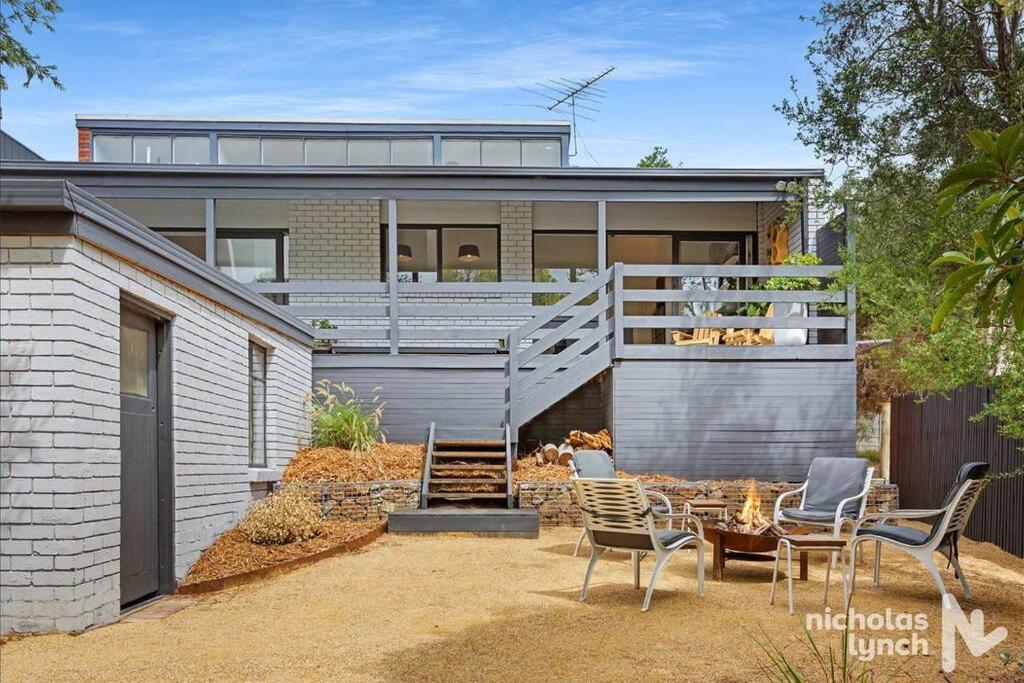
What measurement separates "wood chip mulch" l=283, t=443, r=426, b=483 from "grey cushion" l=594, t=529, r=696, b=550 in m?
4.70

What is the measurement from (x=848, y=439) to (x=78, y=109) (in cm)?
1547

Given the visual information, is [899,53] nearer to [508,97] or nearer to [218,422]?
[218,422]

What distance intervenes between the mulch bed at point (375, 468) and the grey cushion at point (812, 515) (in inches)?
Answer: 98.8

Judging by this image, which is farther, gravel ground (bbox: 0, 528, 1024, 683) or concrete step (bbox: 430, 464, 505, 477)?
concrete step (bbox: 430, 464, 505, 477)

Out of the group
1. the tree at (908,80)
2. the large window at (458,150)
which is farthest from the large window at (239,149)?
the tree at (908,80)

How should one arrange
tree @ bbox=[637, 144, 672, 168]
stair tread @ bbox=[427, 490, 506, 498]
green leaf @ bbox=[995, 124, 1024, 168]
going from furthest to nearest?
tree @ bbox=[637, 144, 672, 168] < stair tread @ bbox=[427, 490, 506, 498] < green leaf @ bbox=[995, 124, 1024, 168]

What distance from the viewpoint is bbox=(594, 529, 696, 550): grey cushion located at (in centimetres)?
712

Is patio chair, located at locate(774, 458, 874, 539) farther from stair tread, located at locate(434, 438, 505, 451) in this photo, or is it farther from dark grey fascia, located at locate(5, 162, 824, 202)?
dark grey fascia, located at locate(5, 162, 824, 202)

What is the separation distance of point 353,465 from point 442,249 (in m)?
5.40

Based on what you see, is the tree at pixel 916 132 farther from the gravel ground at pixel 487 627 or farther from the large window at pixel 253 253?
the large window at pixel 253 253

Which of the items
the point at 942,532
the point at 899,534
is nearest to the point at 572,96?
the point at 899,534

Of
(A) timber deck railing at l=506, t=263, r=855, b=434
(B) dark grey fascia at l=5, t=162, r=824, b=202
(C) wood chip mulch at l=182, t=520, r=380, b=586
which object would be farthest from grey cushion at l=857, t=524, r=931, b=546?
(B) dark grey fascia at l=5, t=162, r=824, b=202

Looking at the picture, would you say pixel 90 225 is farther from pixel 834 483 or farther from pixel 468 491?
pixel 834 483

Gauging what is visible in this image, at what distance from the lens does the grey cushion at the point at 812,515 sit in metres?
9.27
